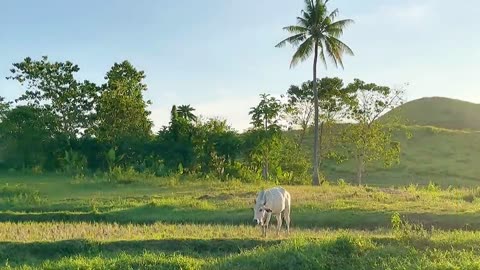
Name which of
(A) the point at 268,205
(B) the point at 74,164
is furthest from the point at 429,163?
(A) the point at 268,205

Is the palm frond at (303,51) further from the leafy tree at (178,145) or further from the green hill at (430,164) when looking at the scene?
the green hill at (430,164)

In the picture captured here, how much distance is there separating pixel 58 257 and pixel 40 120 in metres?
37.6

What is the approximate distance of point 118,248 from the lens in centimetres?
1520

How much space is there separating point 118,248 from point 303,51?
24.7 meters

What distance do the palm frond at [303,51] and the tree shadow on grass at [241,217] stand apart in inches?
662

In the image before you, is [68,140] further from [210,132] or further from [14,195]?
[14,195]

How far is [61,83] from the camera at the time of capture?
5447 centimetres

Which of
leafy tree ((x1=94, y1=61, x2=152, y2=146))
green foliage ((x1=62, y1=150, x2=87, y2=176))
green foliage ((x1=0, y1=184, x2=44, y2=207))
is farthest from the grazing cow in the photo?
leafy tree ((x1=94, y1=61, x2=152, y2=146))

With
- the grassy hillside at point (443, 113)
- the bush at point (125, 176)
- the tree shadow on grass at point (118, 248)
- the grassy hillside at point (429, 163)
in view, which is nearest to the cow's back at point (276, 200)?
the tree shadow on grass at point (118, 248)

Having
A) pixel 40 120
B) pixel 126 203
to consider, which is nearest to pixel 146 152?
pixel 40 120

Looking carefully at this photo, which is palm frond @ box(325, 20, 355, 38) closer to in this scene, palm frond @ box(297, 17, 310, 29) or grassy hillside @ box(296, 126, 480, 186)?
palm frond @ box(297, 17, 310, 29)

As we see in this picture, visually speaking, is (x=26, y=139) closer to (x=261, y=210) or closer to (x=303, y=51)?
(x=303, y=51)

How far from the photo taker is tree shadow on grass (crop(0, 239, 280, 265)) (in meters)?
14.9

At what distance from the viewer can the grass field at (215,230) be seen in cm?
1212
